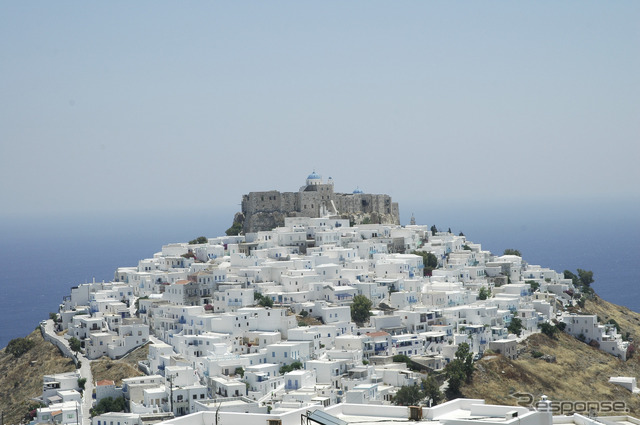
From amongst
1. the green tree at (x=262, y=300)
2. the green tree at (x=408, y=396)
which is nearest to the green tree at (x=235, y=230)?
the green tree at (x=262, y=300)

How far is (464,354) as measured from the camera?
45.6m

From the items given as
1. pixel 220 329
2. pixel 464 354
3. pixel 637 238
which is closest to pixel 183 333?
pixel 220 329

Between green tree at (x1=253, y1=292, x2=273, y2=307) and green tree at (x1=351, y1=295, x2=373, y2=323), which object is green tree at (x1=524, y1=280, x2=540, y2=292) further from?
green tree at (x1=253, y1=292, x2=273, y2=307)

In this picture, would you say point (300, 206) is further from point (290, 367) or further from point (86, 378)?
point (290, 367)

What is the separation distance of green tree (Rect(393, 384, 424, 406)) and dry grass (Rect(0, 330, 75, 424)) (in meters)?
16.9

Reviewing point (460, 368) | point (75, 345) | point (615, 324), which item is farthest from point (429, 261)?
point (75, 345)

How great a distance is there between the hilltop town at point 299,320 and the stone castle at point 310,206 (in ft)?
8.70

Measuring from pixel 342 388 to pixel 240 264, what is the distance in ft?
54.5

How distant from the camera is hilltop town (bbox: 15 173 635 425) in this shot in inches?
1617

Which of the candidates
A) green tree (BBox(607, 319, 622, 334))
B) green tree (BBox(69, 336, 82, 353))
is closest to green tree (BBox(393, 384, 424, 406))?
green tree (BBox(69, 336, 82, 353))

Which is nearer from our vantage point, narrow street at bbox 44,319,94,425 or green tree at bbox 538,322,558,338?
narrow street at bbox 44,319,94,425

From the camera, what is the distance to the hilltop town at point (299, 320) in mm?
41062

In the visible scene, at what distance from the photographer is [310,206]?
68312 mm

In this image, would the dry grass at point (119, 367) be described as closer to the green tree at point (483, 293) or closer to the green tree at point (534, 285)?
the green tree at point (483, 293)
